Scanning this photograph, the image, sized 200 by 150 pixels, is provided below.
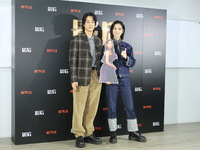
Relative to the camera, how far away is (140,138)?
3.92m

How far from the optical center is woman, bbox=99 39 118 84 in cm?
370

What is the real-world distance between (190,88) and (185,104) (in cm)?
29

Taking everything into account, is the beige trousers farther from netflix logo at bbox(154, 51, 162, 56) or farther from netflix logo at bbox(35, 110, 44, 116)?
netflix logo at bbox(154, 51, 162, 56)

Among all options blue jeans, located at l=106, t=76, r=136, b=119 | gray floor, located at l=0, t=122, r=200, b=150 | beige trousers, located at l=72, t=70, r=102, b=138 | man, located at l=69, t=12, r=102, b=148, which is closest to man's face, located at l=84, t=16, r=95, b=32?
man, located at l=69, t=12, r=102, b=148

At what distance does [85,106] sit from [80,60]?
609 millimetres

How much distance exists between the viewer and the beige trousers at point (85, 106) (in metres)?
3.64

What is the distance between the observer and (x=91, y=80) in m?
3.75

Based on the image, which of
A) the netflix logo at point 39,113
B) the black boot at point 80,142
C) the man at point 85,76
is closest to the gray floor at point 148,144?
the black boot at point 80,142

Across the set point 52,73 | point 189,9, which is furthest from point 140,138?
point 189,9

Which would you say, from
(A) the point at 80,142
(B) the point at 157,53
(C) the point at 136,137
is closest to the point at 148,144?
(C) the point at 136,137

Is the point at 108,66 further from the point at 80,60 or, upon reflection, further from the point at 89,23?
the point at 89,23

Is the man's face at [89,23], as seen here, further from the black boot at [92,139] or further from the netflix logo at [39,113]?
the black boot at [92,139]

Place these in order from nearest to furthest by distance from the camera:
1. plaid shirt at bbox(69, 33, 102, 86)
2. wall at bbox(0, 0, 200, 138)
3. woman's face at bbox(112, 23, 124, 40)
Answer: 1. plaid shirt at bbox(69, 33, 102, 86)
2. woman's face at bbox(112, 23, 124, 40)
3. wall at bbox(0, 0, 200, 138)

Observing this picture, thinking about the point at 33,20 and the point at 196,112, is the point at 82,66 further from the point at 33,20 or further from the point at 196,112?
the point at 196,112
